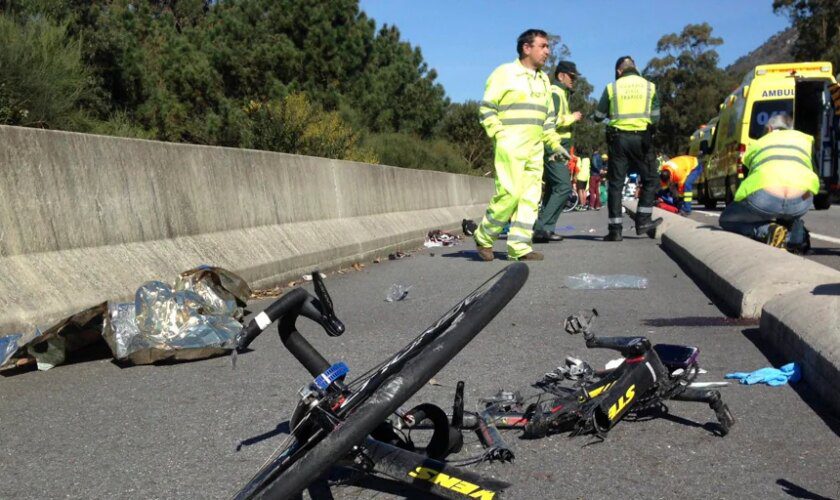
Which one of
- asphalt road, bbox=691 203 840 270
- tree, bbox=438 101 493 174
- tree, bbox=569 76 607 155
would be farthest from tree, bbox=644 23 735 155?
asphalt road, bbox=691 203 840 270

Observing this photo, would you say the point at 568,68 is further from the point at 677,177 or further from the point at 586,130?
the point at 586,130

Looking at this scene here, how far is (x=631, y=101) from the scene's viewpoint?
12.2m

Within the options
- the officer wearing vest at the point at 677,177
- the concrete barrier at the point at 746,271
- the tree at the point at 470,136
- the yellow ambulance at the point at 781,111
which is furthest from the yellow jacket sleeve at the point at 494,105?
the tree at the point at 470,136

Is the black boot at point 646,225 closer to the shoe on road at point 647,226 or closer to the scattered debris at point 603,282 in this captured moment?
the shoe on road at point 647,226

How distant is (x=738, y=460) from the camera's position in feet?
9.95

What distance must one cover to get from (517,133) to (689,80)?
75.3 m

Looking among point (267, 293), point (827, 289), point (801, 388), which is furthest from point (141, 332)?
point (827, 289)

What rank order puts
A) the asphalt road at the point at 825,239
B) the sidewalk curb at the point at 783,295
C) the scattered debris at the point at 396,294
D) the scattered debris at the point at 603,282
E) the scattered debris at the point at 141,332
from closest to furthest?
the sidewalk curb at the point at 783,295
the scattered debris at the point at 141,332
the scattered debris at the point at 396,294
the scattered debris at the point at 603,282
the asphalt road at the point at 825,239

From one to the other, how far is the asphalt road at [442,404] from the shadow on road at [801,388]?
1cm

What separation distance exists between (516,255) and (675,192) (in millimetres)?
12490

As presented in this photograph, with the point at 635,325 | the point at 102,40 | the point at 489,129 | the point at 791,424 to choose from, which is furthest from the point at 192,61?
the point at 791,424

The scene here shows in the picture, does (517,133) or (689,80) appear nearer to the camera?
(517,133)

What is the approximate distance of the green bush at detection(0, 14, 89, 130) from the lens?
28.9ft

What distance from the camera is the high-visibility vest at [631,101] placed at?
1218 cm
